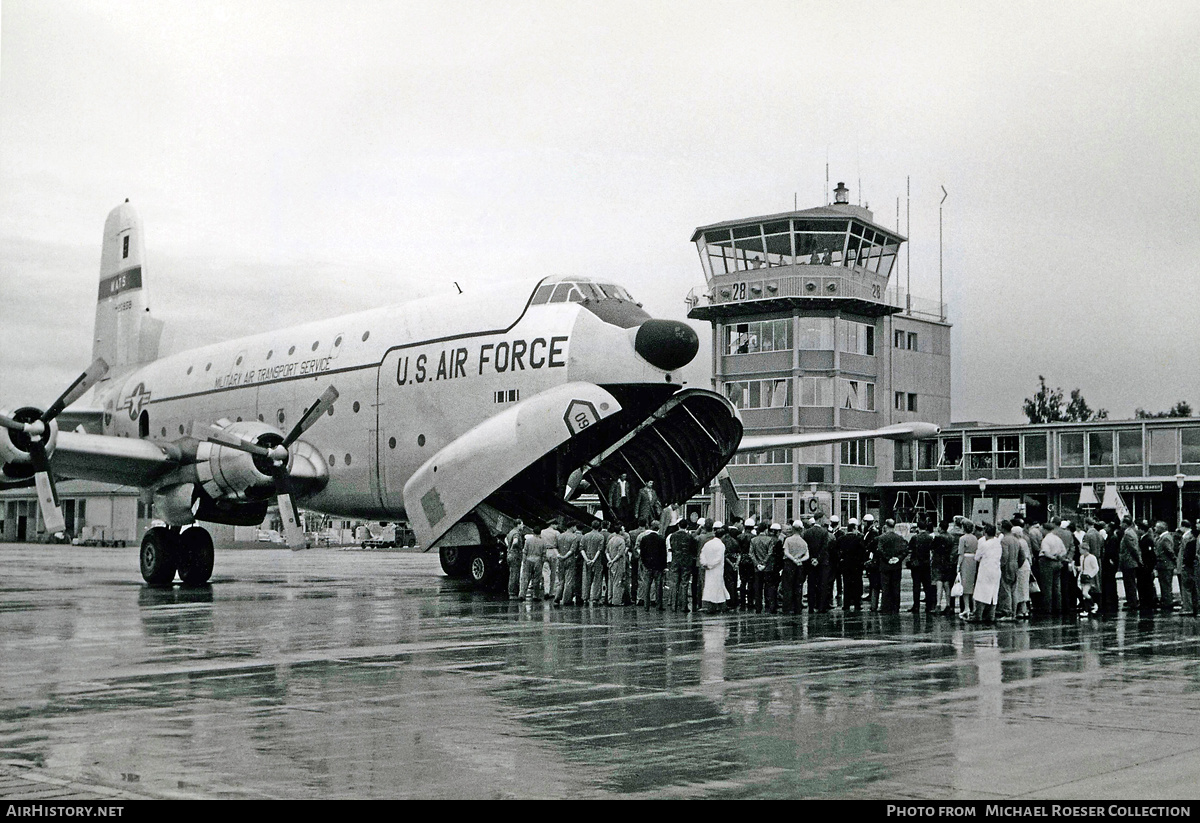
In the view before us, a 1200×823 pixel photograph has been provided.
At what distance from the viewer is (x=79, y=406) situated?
3189cm

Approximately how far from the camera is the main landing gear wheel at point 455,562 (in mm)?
27352

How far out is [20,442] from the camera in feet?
70.4

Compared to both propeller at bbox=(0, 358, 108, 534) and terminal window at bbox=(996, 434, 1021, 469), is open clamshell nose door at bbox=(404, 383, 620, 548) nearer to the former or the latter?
propeller at bbox=(0, 358, 108, 534)

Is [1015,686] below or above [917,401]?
below

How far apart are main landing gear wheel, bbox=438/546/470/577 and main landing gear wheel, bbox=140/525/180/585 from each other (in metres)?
5.52

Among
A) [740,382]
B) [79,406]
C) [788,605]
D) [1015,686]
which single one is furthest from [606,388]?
[740,382]

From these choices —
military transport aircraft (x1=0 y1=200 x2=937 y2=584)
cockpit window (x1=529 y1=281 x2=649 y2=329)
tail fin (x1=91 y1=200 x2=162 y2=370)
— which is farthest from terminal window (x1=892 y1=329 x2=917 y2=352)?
cockpit window (x1=529 y1=281 x2=649 y2=329)

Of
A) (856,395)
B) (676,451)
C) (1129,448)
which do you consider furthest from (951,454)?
(676,451)

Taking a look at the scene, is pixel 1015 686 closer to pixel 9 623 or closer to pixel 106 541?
pixel 9 623

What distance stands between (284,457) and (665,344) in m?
7.50

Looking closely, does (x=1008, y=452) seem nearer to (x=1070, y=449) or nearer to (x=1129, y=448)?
(x=1070, y=449)

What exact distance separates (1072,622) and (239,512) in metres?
15.6

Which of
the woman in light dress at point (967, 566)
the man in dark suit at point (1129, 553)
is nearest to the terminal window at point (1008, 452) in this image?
the man in dark suit at point (1129, 553)

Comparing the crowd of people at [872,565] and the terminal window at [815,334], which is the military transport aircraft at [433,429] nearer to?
the crowd of people at [872,565]
